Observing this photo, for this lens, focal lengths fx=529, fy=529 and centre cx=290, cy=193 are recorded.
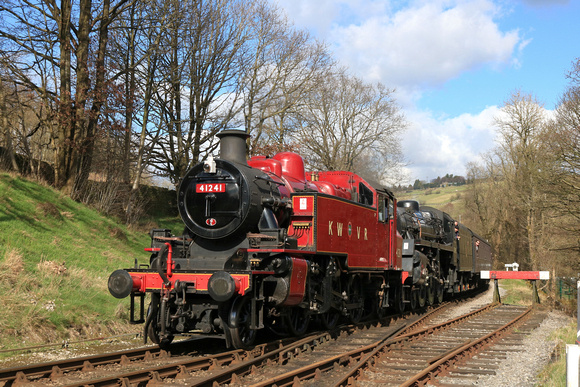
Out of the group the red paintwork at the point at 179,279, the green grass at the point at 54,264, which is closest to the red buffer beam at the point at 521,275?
the green grass at the point at 54,264

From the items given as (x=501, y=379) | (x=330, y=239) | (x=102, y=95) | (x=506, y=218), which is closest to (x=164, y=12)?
(x=102, y=95)

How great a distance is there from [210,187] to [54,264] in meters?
4.99

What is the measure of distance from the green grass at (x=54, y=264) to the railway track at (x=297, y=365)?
85.6 inches

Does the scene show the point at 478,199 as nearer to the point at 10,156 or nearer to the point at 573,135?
the point at 573,135

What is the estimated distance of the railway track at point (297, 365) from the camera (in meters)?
6.33

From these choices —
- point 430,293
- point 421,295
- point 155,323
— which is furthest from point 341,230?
point 430,293

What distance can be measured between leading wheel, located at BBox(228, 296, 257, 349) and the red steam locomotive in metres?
0.02

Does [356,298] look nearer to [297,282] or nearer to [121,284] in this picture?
[297,282]

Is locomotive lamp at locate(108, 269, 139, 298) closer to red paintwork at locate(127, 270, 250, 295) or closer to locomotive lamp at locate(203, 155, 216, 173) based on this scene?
red paintwork at locate(127, 270, 250, 295)

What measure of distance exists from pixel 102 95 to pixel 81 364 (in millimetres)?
12567

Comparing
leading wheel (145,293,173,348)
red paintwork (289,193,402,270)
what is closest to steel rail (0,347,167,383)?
leading wheel (145,293,173,348)

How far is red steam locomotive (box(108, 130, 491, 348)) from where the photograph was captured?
25.3ft

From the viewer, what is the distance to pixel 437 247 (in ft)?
57.6

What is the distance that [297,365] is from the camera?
24.7ft
